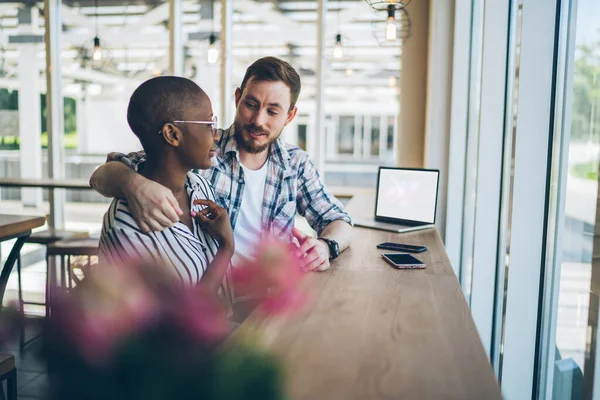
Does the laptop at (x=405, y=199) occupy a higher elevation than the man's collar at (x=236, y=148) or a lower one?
lower

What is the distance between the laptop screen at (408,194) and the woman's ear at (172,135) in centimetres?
136

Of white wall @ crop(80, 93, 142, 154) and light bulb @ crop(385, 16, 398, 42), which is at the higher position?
light bulb @ crop(385, 16, 398, 42)

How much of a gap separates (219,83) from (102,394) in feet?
15.7

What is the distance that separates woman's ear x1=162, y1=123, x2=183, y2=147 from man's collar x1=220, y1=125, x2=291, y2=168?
57 cm

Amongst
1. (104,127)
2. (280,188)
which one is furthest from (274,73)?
(104,127)

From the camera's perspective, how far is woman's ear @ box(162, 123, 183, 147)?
4.45ft

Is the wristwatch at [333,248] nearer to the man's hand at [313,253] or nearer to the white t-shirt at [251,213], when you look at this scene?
the man's hand at [313,253]

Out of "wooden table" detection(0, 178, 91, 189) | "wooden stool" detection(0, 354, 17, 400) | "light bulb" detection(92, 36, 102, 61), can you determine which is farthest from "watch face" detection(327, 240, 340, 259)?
"light bulb" detection(92, 36, 102, 61)

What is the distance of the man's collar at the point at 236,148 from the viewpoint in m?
1.95

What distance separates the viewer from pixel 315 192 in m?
2.13

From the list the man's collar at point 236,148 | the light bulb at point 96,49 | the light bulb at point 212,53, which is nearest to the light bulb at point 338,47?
the light bulb at point 212,53

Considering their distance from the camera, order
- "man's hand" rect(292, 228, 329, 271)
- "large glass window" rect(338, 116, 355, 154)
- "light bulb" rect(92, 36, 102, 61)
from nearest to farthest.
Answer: "man's hand" rect(292, 228, 329, 271), "light bulb" rect(92, 36, 102, 61), "large glass window" rect(338, 116, 355, 154)

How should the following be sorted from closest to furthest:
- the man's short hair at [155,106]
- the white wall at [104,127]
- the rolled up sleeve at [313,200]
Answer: the man's short hair at [155,106] < the rolled up sleeve at [313,200] < the white wall at [104,127]

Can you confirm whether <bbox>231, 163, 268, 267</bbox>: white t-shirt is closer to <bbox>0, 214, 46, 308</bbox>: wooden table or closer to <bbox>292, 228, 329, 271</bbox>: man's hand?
<bbox>292, 228, 329, 271</bbox>: man's hand
